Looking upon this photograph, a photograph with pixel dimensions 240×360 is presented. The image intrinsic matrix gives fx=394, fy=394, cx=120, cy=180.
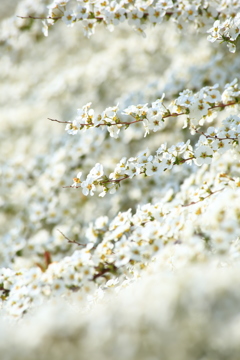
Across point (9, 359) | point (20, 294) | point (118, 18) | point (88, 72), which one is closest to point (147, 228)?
point (20, 294)

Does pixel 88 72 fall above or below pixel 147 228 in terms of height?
below

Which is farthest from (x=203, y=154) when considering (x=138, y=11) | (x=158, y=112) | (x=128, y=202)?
(x=128, y=202)

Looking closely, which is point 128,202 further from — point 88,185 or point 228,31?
point 228,31

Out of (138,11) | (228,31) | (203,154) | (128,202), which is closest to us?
(203,154)

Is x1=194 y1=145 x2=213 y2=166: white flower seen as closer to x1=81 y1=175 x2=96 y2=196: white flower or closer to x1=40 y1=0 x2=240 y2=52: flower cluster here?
x1=81 y1=175 x2=96 y2=196: white flower

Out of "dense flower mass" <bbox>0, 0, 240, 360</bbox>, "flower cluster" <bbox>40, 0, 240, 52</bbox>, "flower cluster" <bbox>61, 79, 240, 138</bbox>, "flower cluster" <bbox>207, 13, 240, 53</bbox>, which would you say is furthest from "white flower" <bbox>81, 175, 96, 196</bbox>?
"flower cluster" <bbox>40, 0, 240, 52</bbox>

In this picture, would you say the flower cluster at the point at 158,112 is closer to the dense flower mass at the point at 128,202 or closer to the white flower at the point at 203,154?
the dense flower mass at the point at 128,202

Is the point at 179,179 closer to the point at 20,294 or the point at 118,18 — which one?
the point at 118,18

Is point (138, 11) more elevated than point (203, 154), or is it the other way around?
point (138, 11)
